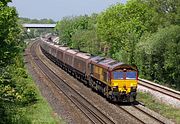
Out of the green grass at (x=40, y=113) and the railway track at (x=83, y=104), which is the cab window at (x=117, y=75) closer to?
the railway track at (x=83, y=104)

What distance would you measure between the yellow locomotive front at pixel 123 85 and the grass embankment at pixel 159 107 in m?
1.58

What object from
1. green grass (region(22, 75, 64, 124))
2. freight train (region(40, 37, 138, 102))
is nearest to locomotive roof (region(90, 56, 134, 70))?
freight train (region(40, 37, 138, 102))

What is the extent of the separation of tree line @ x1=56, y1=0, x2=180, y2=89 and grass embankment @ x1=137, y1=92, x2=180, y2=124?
38.9 ft

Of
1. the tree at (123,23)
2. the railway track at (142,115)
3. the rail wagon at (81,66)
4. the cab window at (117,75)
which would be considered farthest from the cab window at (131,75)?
the tree at (123,23)

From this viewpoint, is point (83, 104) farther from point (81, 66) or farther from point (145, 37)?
point (145, 37)

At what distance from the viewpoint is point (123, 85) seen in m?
32.5

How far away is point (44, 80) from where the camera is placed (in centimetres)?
4866

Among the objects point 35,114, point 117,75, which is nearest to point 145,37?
point 117,75

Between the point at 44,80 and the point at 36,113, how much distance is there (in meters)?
20.1

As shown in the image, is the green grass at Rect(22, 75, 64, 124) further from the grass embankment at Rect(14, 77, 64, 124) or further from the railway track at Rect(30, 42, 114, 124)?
the railway track at Rect(30, 42, 114, 124)

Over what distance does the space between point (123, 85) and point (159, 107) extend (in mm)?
3159

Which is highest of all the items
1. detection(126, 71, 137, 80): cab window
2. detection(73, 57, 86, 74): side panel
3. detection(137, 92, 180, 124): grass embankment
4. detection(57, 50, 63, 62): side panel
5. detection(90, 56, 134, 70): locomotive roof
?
detection(90, 56, 134, 70): locomotive roof

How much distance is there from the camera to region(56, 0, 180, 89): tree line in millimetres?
49500

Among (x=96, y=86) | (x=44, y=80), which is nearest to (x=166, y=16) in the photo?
(x=44, y=80)
